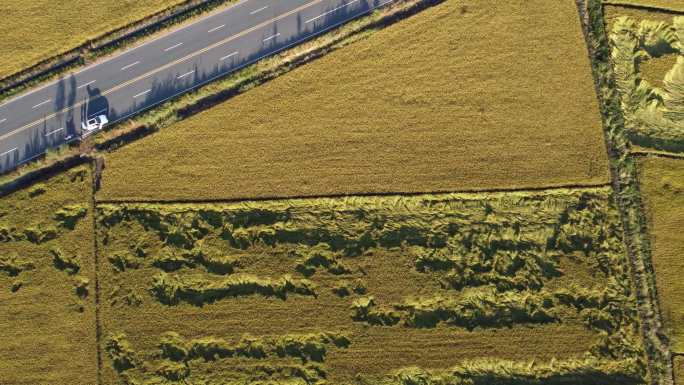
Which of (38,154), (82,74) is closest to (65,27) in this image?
(82,74)

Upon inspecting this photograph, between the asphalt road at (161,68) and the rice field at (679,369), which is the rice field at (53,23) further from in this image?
the rice field at (679,369)

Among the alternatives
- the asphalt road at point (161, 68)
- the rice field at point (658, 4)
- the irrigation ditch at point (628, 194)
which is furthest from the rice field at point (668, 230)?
the asphalt road at point (161, 68)

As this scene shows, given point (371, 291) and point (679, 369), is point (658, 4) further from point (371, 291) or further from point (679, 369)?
point (371, 291)

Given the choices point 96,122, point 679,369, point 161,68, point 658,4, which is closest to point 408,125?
point 161,68

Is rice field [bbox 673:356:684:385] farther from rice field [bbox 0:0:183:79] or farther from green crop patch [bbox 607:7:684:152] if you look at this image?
rice field [bbox 0:0:183:79]

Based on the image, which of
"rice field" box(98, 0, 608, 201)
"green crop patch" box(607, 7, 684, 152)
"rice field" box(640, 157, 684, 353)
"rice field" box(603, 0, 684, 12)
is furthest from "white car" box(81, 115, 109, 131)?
"rice field" box(640, 157, 684, 353)
